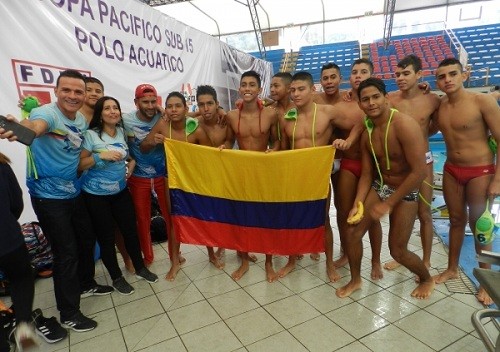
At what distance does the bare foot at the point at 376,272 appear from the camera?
117 inches

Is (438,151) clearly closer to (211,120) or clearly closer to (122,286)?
(211,120)

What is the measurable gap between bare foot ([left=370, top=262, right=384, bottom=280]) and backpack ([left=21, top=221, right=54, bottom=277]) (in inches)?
128

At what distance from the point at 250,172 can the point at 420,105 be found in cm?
165

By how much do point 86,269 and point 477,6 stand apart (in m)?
20.2

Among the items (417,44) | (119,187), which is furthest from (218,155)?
(417,44)

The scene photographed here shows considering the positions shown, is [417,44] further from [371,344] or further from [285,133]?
[371,344]

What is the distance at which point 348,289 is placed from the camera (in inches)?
108

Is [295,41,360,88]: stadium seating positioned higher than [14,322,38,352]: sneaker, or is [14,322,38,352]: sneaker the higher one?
[295,41,360,88]: stadium seating

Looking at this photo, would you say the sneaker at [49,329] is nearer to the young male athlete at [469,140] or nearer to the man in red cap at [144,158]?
the man in red cap at [144,158]

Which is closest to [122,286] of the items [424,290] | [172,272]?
[172,272]

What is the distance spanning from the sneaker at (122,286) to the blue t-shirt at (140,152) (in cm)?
100

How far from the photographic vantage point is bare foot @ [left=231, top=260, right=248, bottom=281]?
3100 millimetres

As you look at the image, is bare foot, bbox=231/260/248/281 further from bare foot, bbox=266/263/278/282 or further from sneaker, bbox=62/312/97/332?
sneaker, bbox=62/312/97/332

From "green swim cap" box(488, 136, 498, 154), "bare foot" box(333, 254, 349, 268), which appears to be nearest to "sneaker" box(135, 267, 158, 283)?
"bare foot" box(333, 254, 349, 268)
